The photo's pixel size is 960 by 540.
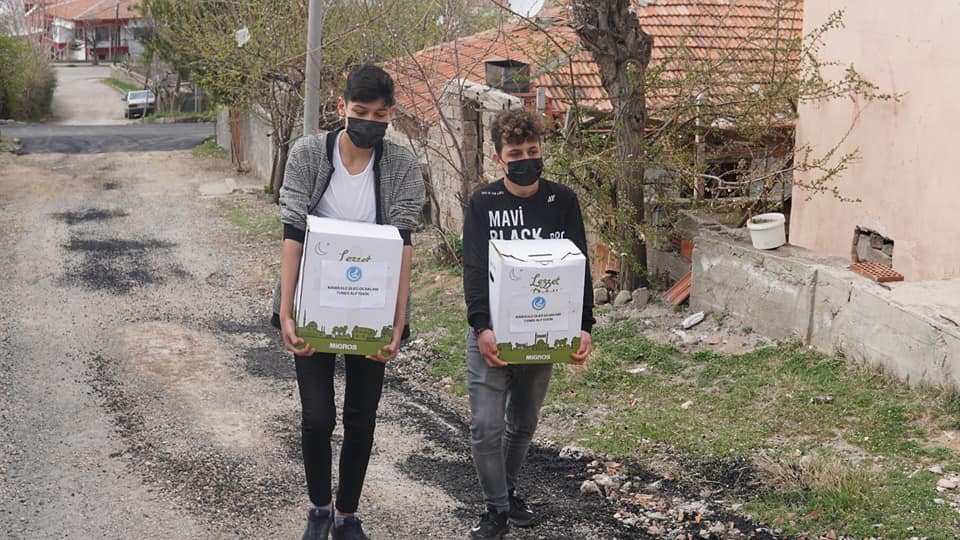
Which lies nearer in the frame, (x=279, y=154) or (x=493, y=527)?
(x=493, y=527)

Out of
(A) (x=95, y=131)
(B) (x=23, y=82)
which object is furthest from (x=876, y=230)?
(B) (x=23, y=82)

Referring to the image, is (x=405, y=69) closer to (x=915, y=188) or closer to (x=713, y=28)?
(x=713, y=28)

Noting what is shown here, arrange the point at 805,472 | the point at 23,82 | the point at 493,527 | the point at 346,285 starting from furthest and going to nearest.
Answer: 1. the point at 23,82
2. the point at 805,472
3. the point at 493,527
4. the point at 346,285

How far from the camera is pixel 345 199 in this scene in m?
4.09

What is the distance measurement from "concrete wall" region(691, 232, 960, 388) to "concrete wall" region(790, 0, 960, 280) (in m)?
0.82

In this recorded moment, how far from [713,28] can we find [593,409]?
7.01 meters

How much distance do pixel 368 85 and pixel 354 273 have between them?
2.40ft

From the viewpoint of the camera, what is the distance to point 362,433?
4.15 m

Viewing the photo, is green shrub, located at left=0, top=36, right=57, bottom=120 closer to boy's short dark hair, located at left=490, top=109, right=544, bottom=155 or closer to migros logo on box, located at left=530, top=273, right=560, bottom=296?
boy's short dark hair, located at left=490, top=109, right=544, bottom=155

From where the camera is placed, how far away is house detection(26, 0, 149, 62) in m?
73.1

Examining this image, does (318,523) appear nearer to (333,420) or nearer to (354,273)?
(333,420)

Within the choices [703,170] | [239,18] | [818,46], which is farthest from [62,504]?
[239,18]

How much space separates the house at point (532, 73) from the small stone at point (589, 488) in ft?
15.9

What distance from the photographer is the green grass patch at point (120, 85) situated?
181 feet
